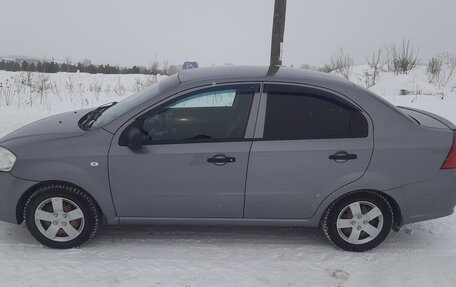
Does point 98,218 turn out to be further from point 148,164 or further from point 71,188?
point 148,164

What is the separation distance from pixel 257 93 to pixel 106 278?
1952mm

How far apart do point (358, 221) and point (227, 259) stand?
122cm

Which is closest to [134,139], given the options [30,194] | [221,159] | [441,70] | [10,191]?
[221,159]

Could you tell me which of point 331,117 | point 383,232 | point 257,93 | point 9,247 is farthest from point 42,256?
point 383,232

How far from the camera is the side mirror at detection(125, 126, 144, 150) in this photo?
3.32 m

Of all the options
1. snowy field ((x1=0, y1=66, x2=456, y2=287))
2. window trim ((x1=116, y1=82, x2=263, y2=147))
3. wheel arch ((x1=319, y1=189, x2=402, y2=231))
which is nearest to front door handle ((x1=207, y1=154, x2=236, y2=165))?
window trim ((x1=116, y1=82, x2=263, y2=147))

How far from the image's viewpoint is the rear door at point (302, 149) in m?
3.40

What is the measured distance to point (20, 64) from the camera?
23562 millimetres

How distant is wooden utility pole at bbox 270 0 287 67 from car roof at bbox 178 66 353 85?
3.74 m

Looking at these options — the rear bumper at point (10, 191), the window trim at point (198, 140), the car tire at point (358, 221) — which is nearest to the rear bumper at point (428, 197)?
the car tire at point (358, 221)

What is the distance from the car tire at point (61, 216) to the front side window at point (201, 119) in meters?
0.79

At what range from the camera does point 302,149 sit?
11.1 ft

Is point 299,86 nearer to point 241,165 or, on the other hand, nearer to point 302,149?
point 302,149

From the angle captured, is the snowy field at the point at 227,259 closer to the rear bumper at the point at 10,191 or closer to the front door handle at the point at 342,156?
the rear bumper at the point at 10,191
